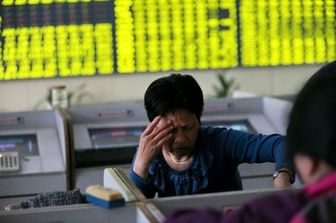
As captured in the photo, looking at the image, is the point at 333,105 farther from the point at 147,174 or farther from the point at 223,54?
the point at 223,54

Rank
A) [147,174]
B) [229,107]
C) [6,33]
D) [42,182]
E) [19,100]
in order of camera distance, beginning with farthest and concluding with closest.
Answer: [19,100] → [6,33] → [229,107] → [42,182] → [147,174]

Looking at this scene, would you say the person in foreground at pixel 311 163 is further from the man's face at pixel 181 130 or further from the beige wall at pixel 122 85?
the beige wall at pixel 122 85

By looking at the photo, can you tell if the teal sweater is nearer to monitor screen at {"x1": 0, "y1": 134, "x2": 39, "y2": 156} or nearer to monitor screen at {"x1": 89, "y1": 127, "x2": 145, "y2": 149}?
monitor screen at {"x1": 89, "y1": 127, "x2": 145, "y2": 149}

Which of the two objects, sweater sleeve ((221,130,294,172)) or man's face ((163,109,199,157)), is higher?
man's face ((163,109,199,157))

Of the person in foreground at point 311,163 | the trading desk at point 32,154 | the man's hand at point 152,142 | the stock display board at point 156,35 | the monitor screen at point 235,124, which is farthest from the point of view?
the stock display board at point 156,35

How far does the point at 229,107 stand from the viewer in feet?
14.1

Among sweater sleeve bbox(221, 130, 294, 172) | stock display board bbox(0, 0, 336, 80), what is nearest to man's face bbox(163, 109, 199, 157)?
sweater sleeve bbox(221, 130, 294, 172)

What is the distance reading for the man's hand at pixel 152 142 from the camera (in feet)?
7.02

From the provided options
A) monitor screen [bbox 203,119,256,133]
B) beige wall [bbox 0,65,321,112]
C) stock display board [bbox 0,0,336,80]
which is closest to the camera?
monitor screen [bbox 203,119,256,133]

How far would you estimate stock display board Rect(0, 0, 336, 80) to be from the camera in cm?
466

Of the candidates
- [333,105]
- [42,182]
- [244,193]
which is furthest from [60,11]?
[333,105]

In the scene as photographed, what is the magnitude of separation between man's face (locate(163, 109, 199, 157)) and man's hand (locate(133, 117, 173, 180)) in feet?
0.06

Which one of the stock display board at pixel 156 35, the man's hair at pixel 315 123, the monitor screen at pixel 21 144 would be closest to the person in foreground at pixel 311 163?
the man's hair at pixel 315 123

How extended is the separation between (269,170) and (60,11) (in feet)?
6.11
